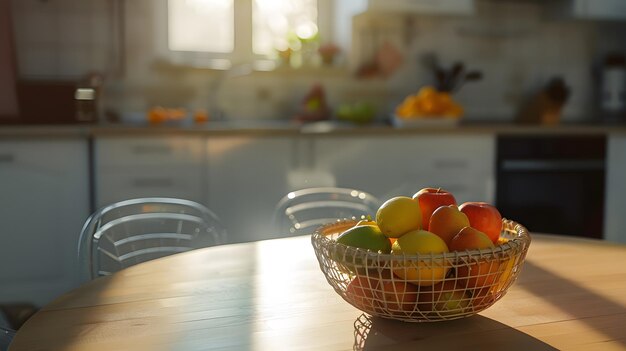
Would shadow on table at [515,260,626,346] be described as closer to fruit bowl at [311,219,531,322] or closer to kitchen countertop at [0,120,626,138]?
fruit bowl at [311,219,531,322]

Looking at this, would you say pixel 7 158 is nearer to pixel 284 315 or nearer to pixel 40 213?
pixel 40 213

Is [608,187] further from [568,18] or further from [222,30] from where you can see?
[222,30]

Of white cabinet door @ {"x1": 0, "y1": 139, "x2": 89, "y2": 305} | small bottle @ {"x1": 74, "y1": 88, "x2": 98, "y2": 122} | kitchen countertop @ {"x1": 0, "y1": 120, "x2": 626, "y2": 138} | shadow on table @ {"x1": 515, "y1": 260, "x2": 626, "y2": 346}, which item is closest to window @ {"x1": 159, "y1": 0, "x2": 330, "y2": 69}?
kitchen countertop @ {"x1": 0, "y1": 120, "x2": 626, "y2": 138}

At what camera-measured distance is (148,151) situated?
2.89 metres

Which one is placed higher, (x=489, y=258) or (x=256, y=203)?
(x=489, y=258)

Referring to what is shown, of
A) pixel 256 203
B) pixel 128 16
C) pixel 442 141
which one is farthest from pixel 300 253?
pixel 128 16

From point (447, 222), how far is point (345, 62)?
2.89 metres

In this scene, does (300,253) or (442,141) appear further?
(442,141)

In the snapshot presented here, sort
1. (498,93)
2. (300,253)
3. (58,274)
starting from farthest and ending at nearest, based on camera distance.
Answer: (498,93), (58,274), (300,253)

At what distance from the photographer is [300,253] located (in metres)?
1.44

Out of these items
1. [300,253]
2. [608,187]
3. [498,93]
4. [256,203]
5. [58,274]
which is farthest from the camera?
[498,93]

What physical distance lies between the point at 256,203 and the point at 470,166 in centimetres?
106

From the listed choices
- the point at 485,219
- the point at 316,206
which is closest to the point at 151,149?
the point at 316,206

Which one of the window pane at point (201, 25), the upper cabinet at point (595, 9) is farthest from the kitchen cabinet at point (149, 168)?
the upper cabinet at point (595, 9)
